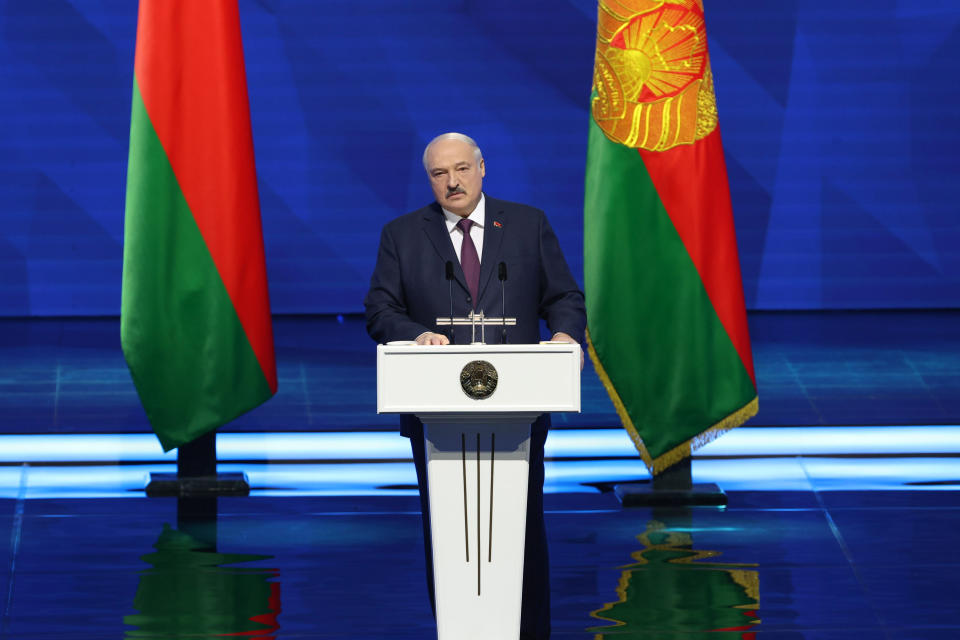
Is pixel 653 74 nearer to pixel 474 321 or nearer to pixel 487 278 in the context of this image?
pixel 487 278

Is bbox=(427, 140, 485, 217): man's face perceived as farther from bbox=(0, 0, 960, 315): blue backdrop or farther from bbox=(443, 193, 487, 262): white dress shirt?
bbox=(0, 0, 960, 315): blue backdrop

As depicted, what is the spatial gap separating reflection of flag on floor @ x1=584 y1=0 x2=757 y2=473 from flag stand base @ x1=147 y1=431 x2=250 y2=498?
1.45 meters

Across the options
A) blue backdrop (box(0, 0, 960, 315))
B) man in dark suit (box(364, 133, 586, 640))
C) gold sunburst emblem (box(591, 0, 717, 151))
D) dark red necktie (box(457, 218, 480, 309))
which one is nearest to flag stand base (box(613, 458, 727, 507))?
gold sunburst emblem (box(591, 0, 717, 151))

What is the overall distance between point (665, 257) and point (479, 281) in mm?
1827

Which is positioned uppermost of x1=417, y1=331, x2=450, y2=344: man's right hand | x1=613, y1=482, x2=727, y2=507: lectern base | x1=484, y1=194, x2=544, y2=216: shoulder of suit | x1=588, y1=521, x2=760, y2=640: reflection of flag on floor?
x1=484, y1=194, x2=544, y2=216: shoulder of suit

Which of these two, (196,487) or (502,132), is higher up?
(502,132)

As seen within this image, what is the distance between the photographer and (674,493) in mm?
5016

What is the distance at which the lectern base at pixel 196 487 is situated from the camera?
518 cm

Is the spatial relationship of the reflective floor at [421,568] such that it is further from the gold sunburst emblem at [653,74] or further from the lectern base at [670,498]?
the gold sunburst emblem at [653,74]

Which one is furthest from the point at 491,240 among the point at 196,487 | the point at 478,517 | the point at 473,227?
the point at 196,487

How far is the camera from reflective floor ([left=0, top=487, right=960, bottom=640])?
350 centimetres

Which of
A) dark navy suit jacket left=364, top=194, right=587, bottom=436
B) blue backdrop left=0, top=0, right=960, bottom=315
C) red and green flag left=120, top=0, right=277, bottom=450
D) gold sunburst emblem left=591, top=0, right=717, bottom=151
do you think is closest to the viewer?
dark navy suit jacket left=364, top=194, right=587, bottom=436

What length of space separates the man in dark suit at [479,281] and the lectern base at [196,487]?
2181 mm

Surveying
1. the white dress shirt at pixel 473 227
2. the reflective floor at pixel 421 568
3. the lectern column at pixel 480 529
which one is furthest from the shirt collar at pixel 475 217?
the reflective floor at pixel 421 568
